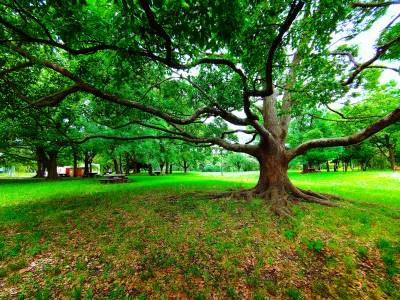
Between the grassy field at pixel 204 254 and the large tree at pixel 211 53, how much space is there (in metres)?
1.81

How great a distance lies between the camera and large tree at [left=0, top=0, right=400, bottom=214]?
3.09m

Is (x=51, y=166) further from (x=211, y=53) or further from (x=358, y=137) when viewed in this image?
(x=358, y=137)

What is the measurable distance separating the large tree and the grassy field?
71.3 inches

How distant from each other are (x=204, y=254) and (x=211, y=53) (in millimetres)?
5626

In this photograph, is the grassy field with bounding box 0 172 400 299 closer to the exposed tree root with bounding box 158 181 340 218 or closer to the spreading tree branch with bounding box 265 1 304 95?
the exposed tree root with bounding box 158 181 340 218

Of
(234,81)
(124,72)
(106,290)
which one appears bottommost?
(106,290)

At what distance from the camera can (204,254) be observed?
4.12m

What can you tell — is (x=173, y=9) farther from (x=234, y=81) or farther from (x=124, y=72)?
(x=234, y=81)

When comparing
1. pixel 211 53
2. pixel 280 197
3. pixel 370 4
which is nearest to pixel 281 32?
pixel 211 53

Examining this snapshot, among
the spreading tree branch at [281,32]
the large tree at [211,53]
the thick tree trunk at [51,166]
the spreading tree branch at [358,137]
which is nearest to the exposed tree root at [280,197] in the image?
the large tree at [211,53]

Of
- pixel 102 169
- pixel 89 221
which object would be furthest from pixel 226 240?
pixel 102 169

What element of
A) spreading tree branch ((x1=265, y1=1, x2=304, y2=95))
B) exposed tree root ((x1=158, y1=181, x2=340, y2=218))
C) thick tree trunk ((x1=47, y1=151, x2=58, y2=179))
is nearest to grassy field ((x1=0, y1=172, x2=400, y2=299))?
exposed tree root ((x1=158, y1=181, x2=340, y2=218))

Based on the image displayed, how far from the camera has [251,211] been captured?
6.50 metres

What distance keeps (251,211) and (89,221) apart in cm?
553
